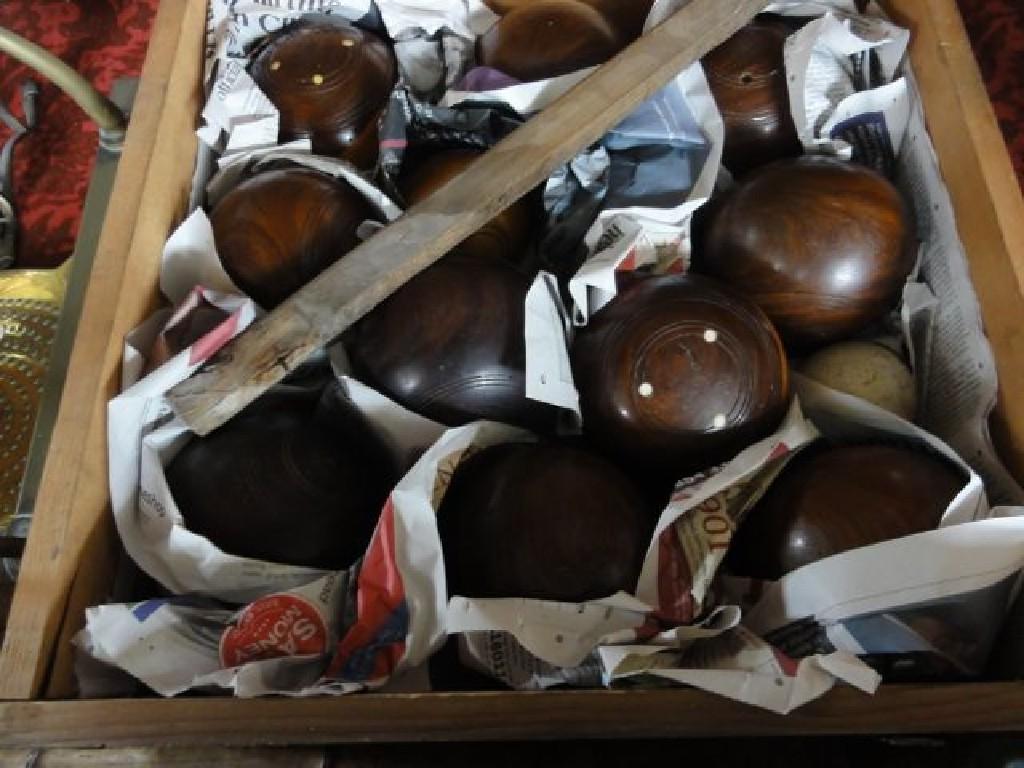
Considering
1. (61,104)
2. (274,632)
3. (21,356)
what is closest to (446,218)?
(274,632)

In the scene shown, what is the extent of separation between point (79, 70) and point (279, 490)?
107cm

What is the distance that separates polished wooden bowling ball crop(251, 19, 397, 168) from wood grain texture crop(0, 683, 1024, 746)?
0.55 m

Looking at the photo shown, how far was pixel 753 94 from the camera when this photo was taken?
0.89 m

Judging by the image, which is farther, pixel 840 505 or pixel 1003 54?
pixel 1003 54

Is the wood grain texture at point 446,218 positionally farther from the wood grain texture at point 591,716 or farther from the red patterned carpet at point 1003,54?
the red patterned carpet at point 1003,54

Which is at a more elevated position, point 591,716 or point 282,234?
A: point 282,234

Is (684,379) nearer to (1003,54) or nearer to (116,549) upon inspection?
(116,549)

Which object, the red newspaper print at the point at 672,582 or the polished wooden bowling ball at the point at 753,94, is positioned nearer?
the red newspaper print at the point at 672,582

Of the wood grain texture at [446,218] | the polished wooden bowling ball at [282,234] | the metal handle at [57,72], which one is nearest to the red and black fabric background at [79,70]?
the metal handle at [57,72]

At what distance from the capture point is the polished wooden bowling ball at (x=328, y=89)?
93cm

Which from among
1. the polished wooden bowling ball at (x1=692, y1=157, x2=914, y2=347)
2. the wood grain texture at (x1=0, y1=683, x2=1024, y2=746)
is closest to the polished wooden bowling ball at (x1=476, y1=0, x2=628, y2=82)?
the polished wooden bowling ball at (x1=692, y1=157, x2=914, y2=347)

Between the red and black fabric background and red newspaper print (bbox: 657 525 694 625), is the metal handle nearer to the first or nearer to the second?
the red and black fabric background

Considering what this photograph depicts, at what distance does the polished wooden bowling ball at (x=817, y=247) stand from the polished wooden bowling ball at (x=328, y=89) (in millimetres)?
364

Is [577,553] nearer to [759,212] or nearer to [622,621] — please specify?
[622,621]
